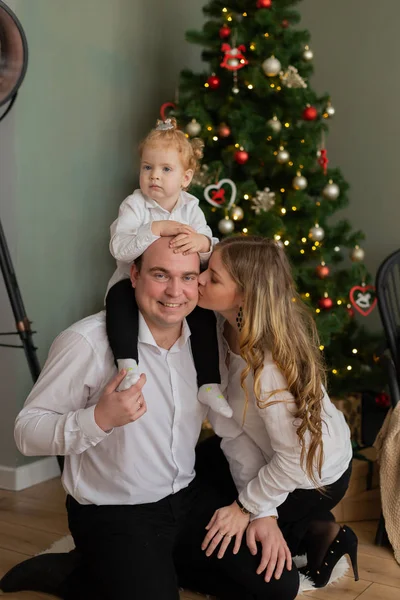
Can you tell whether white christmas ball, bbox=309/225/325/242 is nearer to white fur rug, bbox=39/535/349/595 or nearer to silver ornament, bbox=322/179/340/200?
silver ornament, bbox=322/179/340/200

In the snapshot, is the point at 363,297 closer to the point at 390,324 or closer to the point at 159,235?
the point at 390,324

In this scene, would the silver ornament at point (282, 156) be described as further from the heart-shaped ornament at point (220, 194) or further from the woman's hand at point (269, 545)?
the woman's hand at point (269, 545)

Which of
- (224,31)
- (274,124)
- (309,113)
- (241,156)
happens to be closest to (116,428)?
(241,156)

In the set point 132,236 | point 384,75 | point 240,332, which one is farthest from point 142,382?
point 384,75

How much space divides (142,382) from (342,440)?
67 centimetres

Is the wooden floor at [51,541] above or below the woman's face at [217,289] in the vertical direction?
below

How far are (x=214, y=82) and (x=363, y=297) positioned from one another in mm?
1128

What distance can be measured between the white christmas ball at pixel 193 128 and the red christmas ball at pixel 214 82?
190 mm

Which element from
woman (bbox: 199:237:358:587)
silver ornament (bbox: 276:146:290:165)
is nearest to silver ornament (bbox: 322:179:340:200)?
silver ornament (bbox: 276:146:290:165)

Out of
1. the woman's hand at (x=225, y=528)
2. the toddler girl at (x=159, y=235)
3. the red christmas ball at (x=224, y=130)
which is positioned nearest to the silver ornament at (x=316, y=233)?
the red christmas ball at (x=224, y=130)

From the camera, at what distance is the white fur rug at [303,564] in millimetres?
2256

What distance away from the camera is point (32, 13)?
299cm

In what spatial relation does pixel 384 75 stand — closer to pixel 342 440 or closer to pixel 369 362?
pixel 369 362

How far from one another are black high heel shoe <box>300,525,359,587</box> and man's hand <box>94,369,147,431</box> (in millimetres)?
801
